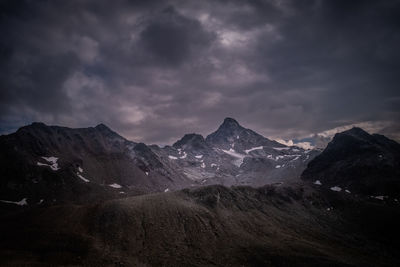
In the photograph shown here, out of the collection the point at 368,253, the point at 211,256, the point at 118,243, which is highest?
the point at 118,243

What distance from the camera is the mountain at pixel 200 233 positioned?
5556cm

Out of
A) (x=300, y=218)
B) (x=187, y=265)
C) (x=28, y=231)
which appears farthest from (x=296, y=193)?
(x=28, y=231)

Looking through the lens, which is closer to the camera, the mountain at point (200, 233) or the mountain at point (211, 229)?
the mountain at point (200, 233)

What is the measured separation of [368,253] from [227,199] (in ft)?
177

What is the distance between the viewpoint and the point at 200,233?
73.2 metres

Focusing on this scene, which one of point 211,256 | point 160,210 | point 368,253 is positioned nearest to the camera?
point 211,256

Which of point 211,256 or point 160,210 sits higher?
point 160,210

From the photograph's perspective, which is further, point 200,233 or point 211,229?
point 211,229

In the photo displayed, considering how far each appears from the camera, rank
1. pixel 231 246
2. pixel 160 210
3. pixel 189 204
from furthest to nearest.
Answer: pixel 189 204, pixel 160 210, pixel 231 246

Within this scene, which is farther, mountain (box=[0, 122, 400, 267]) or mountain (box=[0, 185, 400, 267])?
mountain (box=[0, 122, 400, 267])

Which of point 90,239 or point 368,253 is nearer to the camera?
point 90,239

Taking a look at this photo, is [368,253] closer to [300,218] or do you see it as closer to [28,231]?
[300,218]

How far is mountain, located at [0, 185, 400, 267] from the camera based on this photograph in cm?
5556

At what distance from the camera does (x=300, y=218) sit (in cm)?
10475
